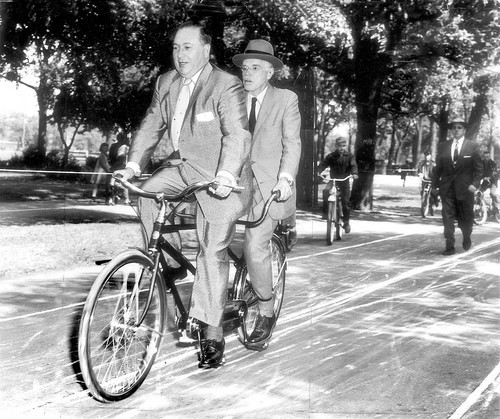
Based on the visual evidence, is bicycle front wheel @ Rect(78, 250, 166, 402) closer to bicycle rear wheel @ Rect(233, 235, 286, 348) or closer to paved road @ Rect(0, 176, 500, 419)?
paved road @ Rect(0, 176, 500, 419)

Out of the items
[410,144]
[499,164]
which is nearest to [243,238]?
[410,144]

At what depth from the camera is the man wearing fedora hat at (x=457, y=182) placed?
34.2 feet

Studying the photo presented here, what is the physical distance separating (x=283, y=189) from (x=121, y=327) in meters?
1.28

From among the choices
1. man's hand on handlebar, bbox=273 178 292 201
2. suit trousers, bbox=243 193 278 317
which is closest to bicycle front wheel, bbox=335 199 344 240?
suit trousers, bbox=243 193 278 317

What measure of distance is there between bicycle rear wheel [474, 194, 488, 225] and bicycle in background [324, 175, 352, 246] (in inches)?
85.2

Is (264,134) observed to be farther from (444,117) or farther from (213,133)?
(444,117)

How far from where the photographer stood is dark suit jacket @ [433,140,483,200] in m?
10.3

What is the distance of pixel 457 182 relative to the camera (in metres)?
11.0

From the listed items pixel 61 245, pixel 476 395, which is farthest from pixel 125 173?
pixel 61 245

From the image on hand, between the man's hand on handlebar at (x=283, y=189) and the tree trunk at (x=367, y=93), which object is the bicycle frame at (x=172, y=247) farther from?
the tree trunk at (x=367, y=93)

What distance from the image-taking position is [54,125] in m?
6.07

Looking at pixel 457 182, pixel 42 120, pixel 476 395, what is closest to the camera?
pixel 476 395

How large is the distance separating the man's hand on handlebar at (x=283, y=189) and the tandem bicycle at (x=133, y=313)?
0.04 m

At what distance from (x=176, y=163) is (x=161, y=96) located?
1.32 ft
